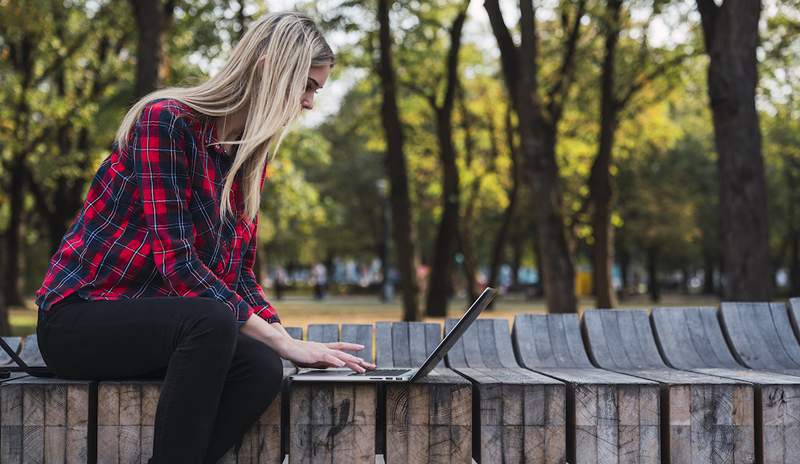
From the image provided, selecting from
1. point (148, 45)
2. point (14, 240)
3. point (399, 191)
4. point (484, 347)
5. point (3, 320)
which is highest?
point (148, 45)

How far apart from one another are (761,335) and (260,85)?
276 centimetres

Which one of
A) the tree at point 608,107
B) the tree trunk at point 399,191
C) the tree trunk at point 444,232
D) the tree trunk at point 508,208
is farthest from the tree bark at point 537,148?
the tree trunk at point 508,208

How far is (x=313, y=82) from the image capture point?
10.6 ft

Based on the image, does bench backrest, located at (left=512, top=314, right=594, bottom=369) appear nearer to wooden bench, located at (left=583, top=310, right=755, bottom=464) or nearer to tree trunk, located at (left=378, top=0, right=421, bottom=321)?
wooden bench, located at (left=583, top=310, right=755, bottom=464)

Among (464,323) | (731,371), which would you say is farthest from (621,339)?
(464,323)

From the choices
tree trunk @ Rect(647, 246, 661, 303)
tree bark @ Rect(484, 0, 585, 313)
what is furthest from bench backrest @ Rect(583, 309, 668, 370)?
tree trunk @ Rect(647, 246, 661, 303)

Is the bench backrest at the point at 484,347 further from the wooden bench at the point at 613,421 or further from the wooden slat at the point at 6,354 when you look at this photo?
the wooden slat at the point at 6,354

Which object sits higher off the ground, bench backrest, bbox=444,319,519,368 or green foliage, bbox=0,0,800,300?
green foliage, bbox=0,0,800,300

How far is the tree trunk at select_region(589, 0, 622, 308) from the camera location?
65.3 feet

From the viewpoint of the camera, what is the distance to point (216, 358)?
276 centimetres

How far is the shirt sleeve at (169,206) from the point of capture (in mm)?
2895

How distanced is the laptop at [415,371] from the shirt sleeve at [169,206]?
1.16 ft

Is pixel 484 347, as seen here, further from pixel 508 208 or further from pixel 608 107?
pixel 508 208

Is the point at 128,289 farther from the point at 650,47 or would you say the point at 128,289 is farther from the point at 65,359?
the point at 650,47
